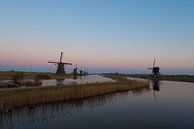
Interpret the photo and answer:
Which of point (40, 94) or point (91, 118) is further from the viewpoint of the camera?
point (40, 94)

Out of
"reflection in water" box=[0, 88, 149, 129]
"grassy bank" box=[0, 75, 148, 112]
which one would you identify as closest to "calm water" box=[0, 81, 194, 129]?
"reflection in water" box=[0, 88, 149, 129]

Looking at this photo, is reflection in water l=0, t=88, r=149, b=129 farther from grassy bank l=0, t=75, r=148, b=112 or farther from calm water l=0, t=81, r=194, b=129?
grassy bank l=0, t=75, r=148, b=112

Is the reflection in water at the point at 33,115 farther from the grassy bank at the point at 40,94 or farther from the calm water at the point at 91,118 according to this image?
the grassy bank at the point at 40,94

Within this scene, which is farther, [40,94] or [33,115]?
[40,94]

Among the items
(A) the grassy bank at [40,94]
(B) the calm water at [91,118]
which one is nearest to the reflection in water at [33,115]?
(B) the calm water at [91,118]

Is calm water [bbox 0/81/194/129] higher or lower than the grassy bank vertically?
lower

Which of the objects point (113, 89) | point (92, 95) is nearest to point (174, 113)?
point (92, 95)

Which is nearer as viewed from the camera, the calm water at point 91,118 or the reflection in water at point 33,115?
the reflection in water at point 33,115

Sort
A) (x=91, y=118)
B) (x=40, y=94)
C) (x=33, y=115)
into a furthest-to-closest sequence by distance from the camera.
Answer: (x=40, y=94), (x=91, y=118), (x=33, y=115)

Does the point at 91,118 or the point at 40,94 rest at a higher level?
the point at 40,94

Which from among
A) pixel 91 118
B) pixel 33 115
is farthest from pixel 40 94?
pixel 91 118

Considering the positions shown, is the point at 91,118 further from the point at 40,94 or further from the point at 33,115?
the point at 40,94

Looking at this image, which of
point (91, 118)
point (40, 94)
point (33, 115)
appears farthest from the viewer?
Answer: point (40, 94)

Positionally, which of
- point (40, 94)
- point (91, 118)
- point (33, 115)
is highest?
point (40, 94)
